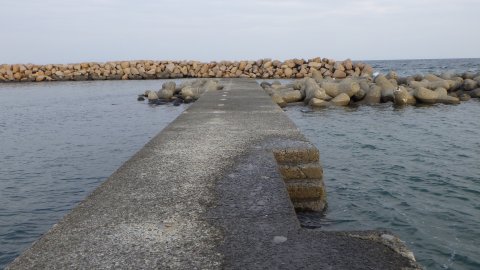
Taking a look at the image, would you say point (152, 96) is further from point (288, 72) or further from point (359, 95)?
A: point (288, 72)

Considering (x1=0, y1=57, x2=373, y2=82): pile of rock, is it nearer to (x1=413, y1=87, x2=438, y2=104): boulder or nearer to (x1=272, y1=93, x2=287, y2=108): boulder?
(x1=413, y1=87, x2=438, y2=104): boulder

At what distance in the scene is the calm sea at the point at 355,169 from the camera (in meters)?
4.66

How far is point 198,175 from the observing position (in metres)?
4.16

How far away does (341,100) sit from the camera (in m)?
15.5

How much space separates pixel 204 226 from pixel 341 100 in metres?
13.3

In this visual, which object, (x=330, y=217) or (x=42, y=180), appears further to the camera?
(x=42, y=180)

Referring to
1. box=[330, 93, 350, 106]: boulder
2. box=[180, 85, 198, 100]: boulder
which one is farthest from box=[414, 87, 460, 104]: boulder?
box=[180, 85, 198, 100]: boulder

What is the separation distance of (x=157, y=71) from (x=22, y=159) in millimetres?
28428

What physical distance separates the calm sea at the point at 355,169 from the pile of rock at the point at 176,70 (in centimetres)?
1718

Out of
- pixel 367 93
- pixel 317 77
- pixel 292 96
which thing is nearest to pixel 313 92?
pixel 292 96

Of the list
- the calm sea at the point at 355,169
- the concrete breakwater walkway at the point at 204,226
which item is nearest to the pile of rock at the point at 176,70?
the calm sea at the point at 355,169

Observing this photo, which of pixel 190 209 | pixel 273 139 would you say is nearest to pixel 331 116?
pixel 273 139

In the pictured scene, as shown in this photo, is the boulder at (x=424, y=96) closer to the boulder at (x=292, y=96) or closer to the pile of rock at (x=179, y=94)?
the boulder at (x=292, y=96)

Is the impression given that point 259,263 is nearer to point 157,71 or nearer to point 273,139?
point 273,139
